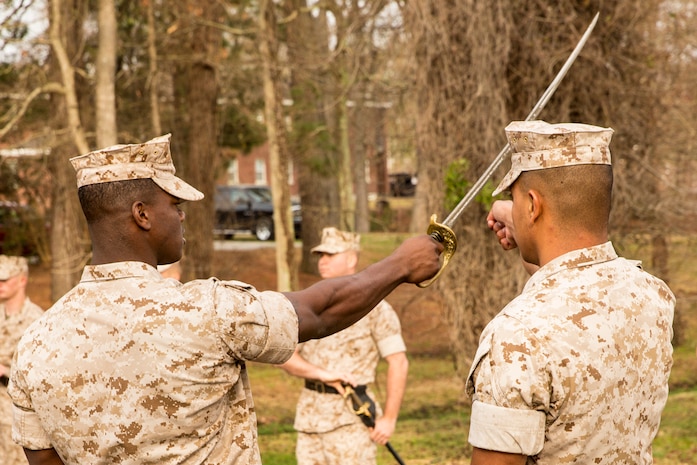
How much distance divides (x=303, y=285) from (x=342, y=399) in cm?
1407

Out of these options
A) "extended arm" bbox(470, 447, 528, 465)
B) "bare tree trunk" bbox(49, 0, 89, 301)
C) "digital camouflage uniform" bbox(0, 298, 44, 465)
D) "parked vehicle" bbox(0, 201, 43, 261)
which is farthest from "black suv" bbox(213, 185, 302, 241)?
"extended arm" bbox(470, 447, 528, 465)

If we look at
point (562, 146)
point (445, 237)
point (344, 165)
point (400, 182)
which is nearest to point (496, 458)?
point (562, 146)

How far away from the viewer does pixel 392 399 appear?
6.07 meters

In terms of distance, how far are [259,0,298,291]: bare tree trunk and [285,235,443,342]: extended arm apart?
1001 cm

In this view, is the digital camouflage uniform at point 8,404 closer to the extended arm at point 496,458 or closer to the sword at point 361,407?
the sword at point 361,407

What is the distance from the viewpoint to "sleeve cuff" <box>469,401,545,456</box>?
2.44 meters

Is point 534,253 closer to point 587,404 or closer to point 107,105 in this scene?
point 587,404

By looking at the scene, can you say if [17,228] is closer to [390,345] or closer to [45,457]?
[390,345]

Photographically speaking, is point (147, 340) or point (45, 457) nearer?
point (147, 340)

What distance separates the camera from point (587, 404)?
2506mm

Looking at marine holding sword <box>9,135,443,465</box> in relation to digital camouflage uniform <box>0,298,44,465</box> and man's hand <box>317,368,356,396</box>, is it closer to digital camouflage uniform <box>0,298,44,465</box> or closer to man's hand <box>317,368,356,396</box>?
man's hand <box>317,368,356,396</box>

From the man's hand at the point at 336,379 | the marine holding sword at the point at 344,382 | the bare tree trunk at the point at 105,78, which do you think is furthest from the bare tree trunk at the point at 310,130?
the man's hand at the point at 336,379

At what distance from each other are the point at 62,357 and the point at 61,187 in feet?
32.3

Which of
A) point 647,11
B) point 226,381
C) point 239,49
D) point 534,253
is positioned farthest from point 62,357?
point 239,49
